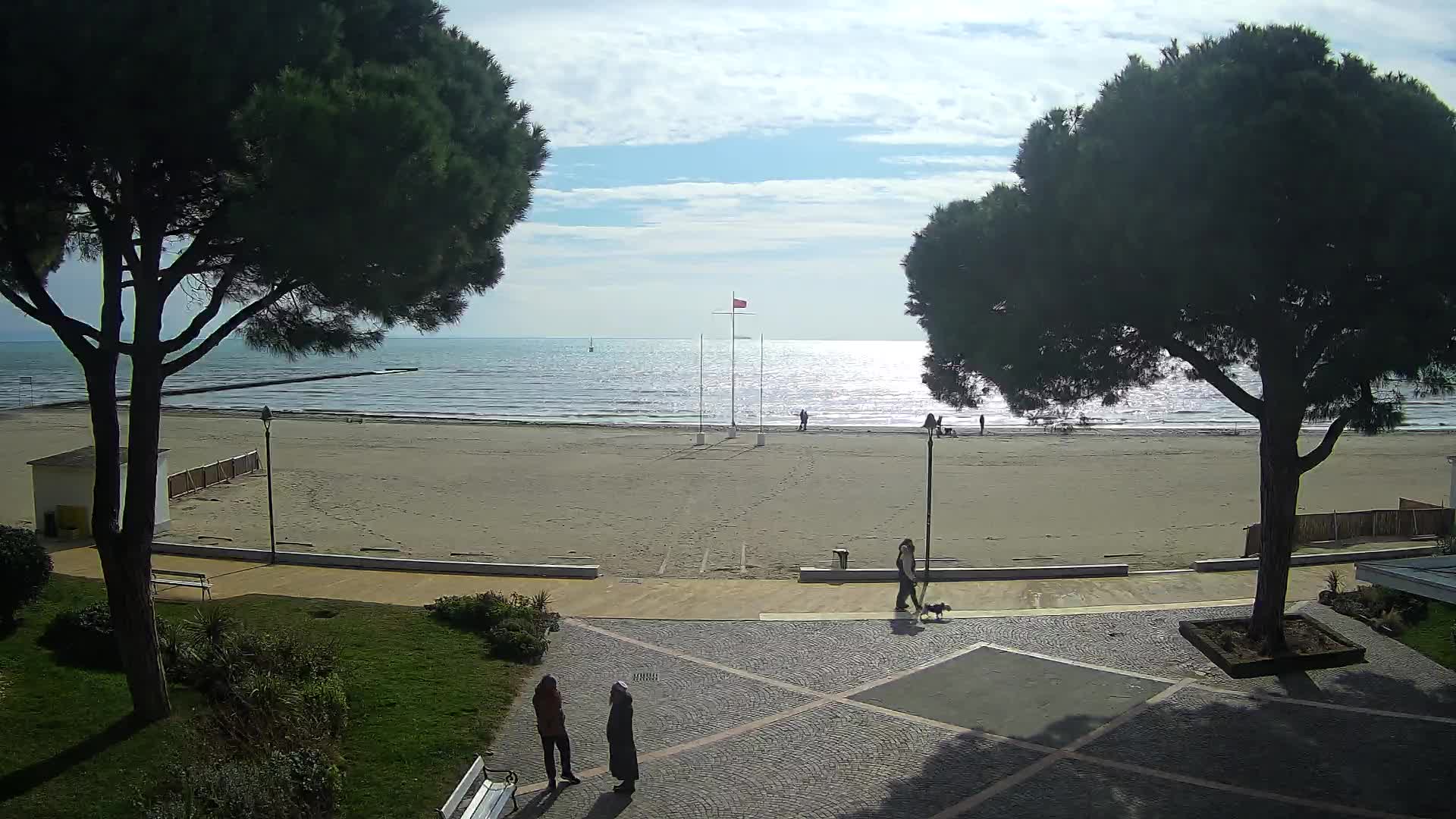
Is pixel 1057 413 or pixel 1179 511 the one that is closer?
pixel 1057 413

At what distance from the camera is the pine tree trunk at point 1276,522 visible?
41.0 feet

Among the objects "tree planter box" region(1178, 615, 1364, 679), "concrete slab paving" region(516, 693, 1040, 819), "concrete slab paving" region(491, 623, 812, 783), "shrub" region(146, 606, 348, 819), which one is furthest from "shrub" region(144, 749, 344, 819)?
"tree planter box" region(1178, 615, 1364, 679)

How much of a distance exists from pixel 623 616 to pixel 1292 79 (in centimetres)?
1143

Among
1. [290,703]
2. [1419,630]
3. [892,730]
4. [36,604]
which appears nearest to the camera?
[290,703]

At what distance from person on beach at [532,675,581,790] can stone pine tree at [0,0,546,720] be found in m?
3.78

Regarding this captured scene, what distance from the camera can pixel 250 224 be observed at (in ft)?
26.1

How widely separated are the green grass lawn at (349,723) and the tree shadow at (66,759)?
0.04 feet

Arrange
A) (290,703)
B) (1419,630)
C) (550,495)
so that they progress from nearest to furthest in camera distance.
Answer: (290,703) → (1419,630) → (550,495)

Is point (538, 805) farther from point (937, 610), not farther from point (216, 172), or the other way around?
point (937, 610)

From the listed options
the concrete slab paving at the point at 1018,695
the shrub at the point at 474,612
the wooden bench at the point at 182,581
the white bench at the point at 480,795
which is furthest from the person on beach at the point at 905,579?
the wooden bench at the point at 182,581

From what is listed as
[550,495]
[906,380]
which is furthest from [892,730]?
[906,380]

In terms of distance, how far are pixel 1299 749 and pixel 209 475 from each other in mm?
30042

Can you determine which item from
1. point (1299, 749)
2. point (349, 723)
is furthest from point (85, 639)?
point (1299, 749)

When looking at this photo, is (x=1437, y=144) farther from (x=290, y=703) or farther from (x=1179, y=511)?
(x=1179, y=511)
